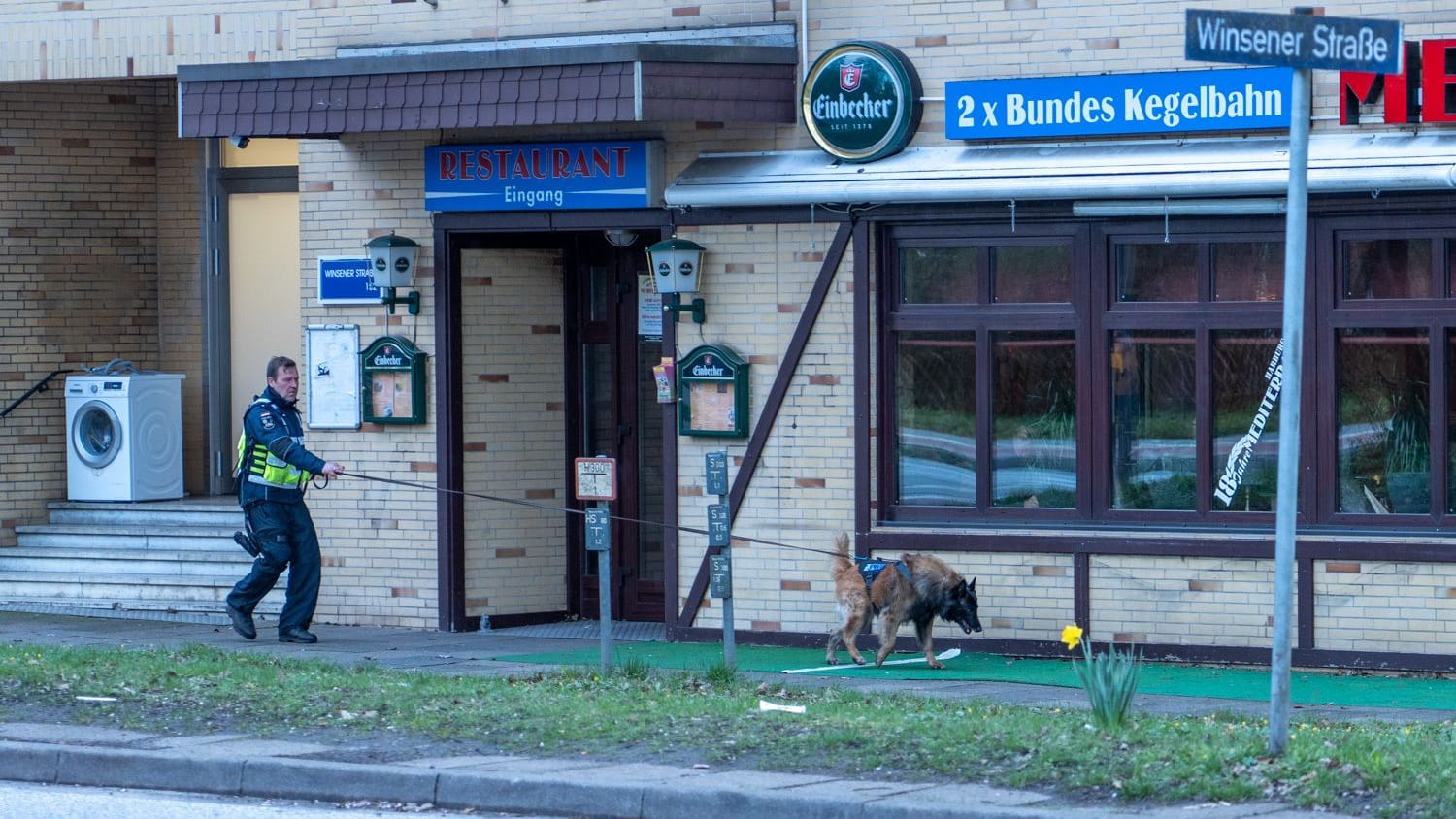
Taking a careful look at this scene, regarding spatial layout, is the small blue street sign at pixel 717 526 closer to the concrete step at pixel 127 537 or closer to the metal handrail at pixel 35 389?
the concrete step at pixel 127 537

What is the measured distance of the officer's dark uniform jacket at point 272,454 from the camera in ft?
43.2

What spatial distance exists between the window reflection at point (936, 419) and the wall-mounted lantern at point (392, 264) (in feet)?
11.1

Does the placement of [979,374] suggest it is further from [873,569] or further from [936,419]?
[873,569]

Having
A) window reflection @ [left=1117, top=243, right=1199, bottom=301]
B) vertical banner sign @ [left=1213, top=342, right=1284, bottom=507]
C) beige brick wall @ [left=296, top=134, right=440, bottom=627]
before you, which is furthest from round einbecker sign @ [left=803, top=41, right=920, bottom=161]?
beige brick wall @ [left=296, top=134, right=440, bottom=627]

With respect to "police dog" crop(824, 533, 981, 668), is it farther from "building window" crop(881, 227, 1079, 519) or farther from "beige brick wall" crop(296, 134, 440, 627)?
"beige brick wall" crop(296, 134, 440, 627)

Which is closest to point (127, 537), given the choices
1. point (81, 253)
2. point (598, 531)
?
point (81, 253)

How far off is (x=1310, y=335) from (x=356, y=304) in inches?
248

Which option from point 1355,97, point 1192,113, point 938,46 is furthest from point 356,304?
point 1355,97

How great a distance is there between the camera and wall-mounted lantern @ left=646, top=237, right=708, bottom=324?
13.3 metres

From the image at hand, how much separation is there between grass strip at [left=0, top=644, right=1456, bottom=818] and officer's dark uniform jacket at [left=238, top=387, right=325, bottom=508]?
4.79 ft

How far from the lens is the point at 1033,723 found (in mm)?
9141

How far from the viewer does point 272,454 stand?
523 inches

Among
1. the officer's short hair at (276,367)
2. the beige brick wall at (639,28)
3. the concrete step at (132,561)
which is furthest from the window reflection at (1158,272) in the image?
the concrete step at (132,561)

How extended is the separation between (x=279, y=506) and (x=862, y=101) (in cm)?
443
